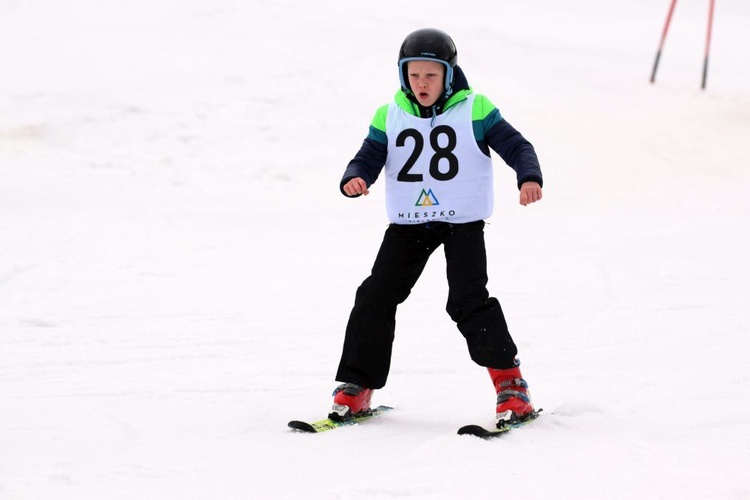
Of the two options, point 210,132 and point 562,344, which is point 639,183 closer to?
point 210,132

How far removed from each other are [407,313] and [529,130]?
5858 millimetres

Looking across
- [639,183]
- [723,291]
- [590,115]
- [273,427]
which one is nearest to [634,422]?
[273,427]

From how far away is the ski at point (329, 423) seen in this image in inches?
145

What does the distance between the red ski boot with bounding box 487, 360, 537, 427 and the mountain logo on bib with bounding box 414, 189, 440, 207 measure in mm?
681

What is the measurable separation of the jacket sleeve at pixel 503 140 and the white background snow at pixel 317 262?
99 centimetres

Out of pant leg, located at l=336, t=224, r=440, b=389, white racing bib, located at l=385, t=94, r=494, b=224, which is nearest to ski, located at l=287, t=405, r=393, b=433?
pant leg, located at l=336, t=224, r=440, b=389

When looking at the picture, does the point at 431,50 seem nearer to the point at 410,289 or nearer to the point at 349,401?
the point at 410,289

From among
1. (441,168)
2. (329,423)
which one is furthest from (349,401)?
(441,168)

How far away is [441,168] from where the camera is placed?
3.89 meters

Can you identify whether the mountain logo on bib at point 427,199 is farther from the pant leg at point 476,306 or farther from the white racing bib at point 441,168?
the pant leg at point 476,306

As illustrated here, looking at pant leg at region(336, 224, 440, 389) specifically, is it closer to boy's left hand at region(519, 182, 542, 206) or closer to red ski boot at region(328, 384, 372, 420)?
red ski boot at region(328, 384, 372, 420)

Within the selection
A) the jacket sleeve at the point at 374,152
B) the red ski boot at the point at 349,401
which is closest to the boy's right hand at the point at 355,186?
the jacket sleeve at the point at 374,152

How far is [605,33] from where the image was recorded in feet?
54.5

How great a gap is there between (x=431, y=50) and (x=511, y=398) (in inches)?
53.3
